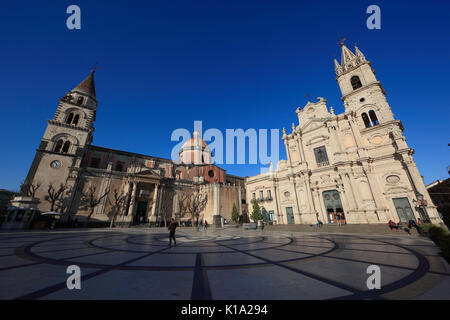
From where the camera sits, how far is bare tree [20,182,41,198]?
20984 mm

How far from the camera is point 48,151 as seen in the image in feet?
79.8

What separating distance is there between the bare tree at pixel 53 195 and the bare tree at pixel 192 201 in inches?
664

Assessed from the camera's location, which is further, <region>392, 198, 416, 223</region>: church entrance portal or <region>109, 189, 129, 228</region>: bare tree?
<region>109, 189, 129, 228</region>: bare tree

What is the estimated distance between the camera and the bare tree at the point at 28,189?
826 inches

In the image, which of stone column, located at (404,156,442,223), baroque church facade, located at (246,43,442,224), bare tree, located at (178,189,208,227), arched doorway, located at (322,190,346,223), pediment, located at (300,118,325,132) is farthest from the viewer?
bare tree, located at (178,189,208,227)

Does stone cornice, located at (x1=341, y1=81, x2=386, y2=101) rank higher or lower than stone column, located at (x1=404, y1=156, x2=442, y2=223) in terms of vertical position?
higher

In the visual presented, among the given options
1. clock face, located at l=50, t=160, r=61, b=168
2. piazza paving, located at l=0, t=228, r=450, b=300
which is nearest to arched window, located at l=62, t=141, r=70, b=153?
clock face, located at l=50, t=160, r=61, b=168

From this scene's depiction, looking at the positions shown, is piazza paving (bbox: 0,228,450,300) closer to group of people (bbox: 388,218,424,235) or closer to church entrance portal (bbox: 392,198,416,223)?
group of people (bbox: 388,218,424,235)

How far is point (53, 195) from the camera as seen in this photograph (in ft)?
73.2

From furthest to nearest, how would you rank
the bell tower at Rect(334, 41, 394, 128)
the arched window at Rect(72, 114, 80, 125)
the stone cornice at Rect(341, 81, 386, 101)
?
the arched window at Rect(72, 114, 80, 125) < the stone cornice at Rect(341, 81, 386, 101) < the bell tower at Rect(334, 41, 394, 128)

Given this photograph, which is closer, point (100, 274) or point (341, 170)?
point (100, 274)
